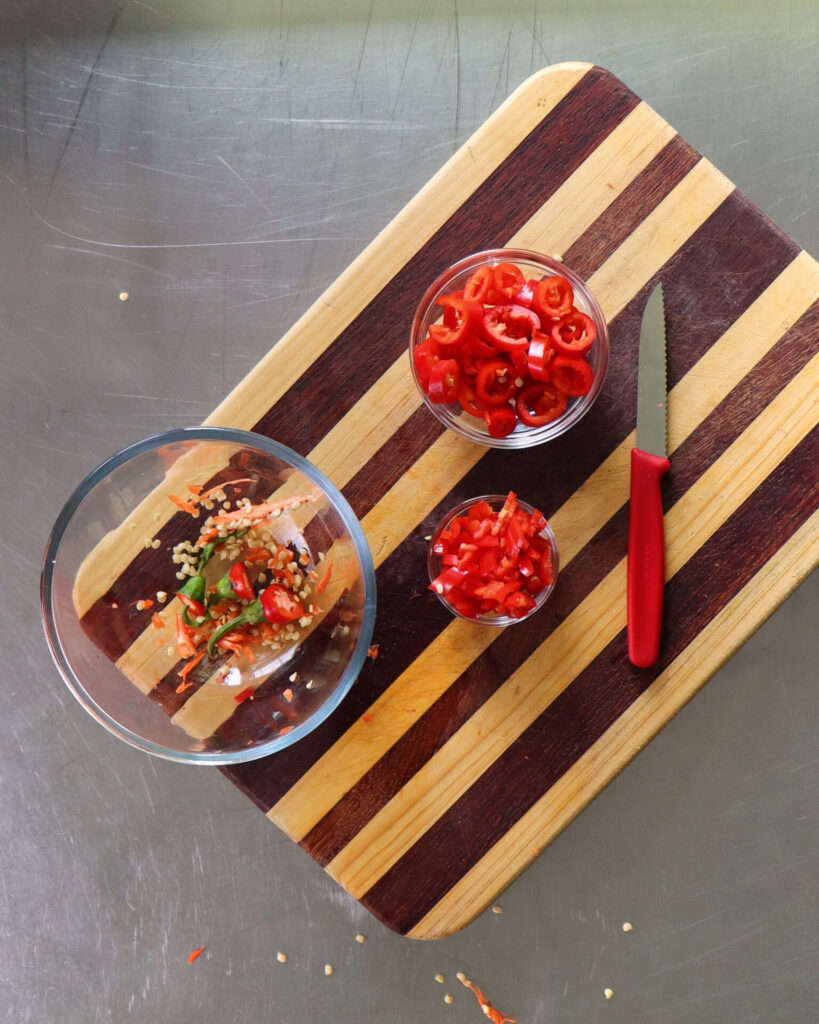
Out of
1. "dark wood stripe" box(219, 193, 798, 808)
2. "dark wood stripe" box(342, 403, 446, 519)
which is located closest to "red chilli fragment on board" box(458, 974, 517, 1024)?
"dark wood stripe" box(219, 193, 798, 808)

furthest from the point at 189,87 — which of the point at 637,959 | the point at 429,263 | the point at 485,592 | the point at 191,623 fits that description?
the point at 637,959

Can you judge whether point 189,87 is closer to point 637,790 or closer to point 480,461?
point 480,461

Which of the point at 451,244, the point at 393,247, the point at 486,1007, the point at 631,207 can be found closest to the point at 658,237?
the point at 631,207

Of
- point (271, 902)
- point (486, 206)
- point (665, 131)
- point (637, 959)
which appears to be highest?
point (665, 131)

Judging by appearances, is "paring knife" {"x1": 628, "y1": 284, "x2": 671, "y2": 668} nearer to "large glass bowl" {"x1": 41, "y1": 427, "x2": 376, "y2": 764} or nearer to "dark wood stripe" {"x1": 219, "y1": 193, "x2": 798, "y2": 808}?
"dark wood stripe" {"x1": 219, "y1": 193, "x2": 798, "y2": 808}

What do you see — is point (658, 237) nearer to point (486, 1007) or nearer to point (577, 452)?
point (577, 452)

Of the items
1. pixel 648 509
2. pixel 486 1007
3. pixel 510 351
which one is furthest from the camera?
pixel 486 1007

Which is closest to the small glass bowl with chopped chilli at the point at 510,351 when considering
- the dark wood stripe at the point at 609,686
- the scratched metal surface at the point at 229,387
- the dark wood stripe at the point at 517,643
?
the dark wood stripe at the point at 517,643
